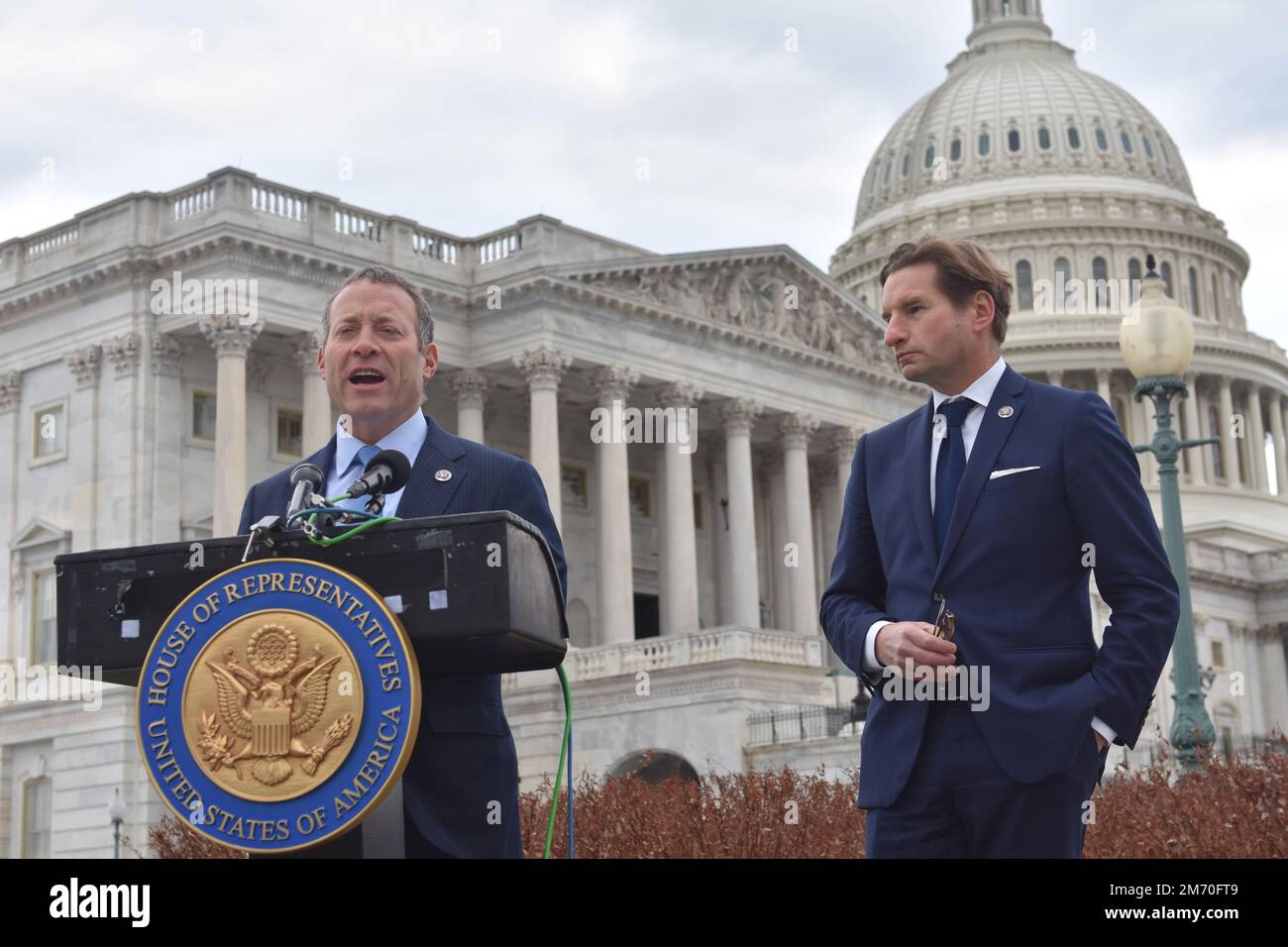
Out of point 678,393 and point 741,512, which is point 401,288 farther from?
point 741,512

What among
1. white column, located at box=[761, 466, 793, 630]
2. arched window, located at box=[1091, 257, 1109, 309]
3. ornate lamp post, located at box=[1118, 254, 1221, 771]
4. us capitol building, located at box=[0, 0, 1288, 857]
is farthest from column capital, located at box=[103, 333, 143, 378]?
arched window, located at box=[1091, 257, 1109, 309]

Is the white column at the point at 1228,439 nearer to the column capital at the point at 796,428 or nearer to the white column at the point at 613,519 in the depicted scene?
the column capital at the point at 796,428

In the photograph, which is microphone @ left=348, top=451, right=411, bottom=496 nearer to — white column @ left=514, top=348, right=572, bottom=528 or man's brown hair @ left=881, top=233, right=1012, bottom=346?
man's brown hair @ left=881, top=233, right=1012, bottom=346

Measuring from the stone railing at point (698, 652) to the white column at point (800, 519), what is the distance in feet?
41.5

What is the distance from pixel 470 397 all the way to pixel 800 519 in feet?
45.0

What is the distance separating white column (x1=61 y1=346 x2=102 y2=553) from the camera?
56.8m

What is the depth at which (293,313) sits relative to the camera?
57688 mm

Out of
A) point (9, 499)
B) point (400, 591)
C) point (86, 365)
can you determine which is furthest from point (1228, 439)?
point (400, 591)

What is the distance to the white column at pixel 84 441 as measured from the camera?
5678 cm

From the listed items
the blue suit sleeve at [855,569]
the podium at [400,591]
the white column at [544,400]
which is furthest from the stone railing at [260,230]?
the podium at [400,591]

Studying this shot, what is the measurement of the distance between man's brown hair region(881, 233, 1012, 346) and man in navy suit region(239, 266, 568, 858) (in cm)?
152

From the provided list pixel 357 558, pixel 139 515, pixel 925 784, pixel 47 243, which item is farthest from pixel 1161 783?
pixel 47 243

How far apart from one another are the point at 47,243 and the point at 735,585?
24661mm

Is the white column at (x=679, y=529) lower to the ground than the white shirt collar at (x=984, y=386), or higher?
higher
